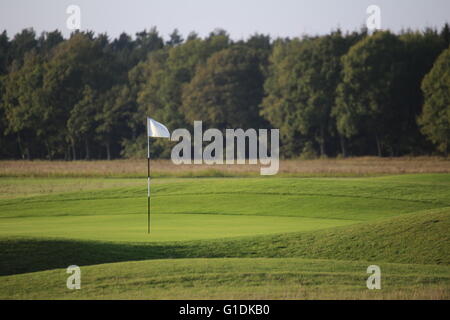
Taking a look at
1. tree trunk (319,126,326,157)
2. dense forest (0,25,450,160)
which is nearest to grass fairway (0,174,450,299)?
dense forest (0,25,450,160)

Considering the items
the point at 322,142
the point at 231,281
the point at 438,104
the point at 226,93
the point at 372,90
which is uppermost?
the point at 226,93

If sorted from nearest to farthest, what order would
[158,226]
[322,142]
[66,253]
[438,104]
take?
[66,253] → [158,226] → [438,104] → [322,142]

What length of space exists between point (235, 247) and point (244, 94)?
213 ft

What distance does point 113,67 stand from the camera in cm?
9431

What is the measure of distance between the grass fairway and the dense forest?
39.6 metres

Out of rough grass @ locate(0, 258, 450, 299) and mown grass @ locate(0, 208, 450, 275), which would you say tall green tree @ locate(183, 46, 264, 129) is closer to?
mown grass @ locate(0, 208, 450, 275)

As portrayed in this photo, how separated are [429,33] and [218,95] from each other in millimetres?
23241

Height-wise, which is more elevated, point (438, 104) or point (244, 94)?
point (244, 94)

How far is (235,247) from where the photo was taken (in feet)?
58.4

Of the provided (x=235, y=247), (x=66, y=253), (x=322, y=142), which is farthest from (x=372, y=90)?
(x=66, y=253)

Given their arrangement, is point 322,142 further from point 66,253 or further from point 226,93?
point 66,253

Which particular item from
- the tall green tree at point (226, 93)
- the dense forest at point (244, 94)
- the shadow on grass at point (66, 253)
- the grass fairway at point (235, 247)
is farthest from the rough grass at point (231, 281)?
the tall green tree at point (226, 93)

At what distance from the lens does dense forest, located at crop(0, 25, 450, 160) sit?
230 feet
